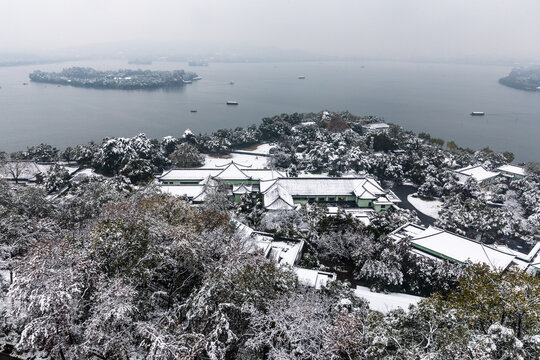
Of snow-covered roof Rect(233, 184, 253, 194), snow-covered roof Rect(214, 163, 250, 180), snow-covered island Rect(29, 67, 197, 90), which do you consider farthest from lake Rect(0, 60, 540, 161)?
snow-covered roof Rect(233, 184, 253, 194)

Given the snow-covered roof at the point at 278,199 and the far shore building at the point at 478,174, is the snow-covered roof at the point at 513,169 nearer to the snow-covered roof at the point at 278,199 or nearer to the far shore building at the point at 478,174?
the far shore building at the point at 478,174

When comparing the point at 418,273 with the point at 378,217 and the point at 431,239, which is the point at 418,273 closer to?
the point at 431,239

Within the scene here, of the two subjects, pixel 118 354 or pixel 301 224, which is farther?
pixel 301 224

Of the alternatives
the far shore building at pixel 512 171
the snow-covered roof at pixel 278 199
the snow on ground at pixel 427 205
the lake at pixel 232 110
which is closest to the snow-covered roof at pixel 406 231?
the snow on ground at pixel 427 205

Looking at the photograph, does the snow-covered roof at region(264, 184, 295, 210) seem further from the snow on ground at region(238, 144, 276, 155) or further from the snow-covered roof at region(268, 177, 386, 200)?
the snow on ground at region(238, 144, 276, 155)

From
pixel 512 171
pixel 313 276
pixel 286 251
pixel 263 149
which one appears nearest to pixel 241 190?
pixel 286 251

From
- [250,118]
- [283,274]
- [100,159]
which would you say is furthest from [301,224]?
[250,118]
